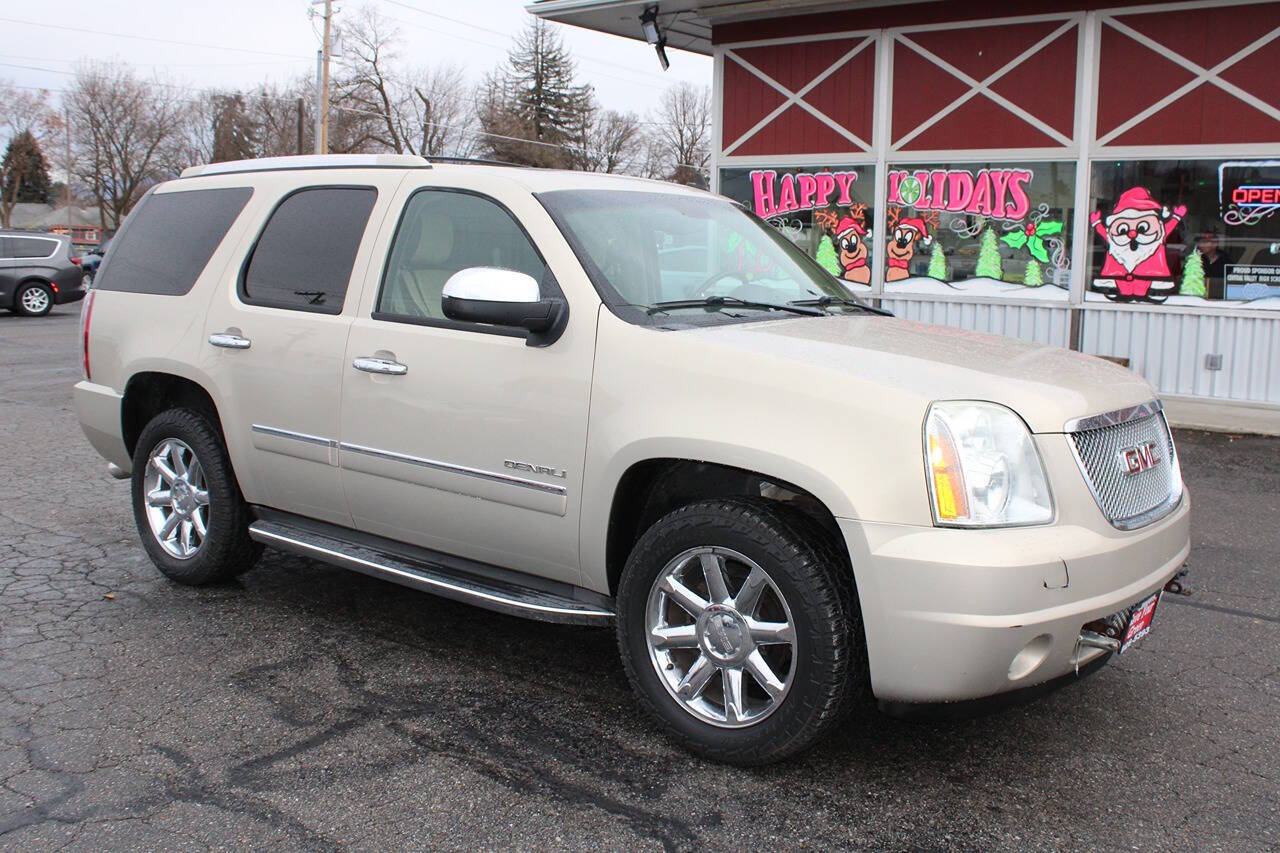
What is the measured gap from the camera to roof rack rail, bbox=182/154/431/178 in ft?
14.8

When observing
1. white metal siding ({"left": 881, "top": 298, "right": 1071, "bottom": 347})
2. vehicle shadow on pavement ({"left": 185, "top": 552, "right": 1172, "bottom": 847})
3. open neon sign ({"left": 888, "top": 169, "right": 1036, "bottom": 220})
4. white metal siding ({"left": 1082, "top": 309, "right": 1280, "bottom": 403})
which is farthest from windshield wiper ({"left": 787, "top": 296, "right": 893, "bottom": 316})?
open neon sign ({"left": 888, "top": 169, "right": 1036, "bottom": 220})

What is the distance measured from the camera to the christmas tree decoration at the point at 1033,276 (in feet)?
37.5

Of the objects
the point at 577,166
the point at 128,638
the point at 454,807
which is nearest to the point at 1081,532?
the point at 454,807

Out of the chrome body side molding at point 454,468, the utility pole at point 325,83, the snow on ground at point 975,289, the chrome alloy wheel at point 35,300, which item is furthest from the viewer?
the utility pole at point 325,83

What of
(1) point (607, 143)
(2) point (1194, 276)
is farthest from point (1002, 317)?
(1) point (607, 143)

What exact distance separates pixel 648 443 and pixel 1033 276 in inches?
356

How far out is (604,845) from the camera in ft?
9.73

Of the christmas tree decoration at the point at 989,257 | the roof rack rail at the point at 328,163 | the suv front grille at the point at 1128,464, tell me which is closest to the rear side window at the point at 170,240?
the roof rack rail at the point at 328,163

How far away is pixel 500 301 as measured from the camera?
144 inches

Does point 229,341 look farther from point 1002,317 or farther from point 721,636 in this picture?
point 1002,317

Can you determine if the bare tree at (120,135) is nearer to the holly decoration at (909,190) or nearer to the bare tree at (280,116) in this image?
the bare tree at (280,116)

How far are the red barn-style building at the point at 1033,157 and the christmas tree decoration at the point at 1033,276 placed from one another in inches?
0.6

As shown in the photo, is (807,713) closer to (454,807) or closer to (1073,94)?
(454,807)

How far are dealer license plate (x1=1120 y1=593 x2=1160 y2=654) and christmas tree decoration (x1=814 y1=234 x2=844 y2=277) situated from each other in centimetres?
941
